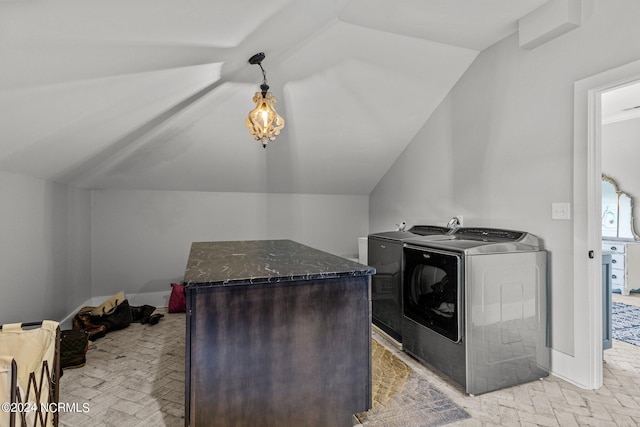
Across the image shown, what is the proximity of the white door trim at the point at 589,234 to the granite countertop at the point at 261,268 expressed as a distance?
157cm

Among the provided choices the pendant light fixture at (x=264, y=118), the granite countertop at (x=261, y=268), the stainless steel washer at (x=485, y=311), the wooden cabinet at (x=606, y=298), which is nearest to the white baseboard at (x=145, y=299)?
the granite countertop at (x=261, y=268)

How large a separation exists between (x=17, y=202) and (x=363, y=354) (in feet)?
8.75

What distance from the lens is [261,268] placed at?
1.77 meters

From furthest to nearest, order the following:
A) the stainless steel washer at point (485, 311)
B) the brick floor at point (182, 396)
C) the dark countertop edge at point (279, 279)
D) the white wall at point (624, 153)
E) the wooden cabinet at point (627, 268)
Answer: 1. the white wall at point (624, 153)
2. the wooden cabinet at point (627, 268)
3. the stainless steel washer at point (485, 311)
4. the brick floor at point (182, 396)
5. the dark countertop edge at point (279, 279)

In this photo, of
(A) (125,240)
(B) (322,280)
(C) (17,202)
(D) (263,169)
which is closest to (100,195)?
(A) (125,240)

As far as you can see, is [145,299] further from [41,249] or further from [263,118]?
[263,118]

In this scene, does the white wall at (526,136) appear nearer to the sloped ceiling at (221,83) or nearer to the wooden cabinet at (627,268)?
the sloped ceiling at (221,83)

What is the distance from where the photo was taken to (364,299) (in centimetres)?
182

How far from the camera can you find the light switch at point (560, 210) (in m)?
2.38

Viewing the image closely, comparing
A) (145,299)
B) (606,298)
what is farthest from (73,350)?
(606,298)

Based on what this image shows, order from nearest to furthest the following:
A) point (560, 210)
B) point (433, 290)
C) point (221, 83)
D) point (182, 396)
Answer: point (182, 396)
point (560, 210)
point (433, 290)
point (221, 83)

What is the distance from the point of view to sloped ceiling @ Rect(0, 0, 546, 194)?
4.91 feet

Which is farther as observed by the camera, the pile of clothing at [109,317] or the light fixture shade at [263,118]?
the pile of clothing at [109,317]

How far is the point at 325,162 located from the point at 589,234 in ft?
9.05
